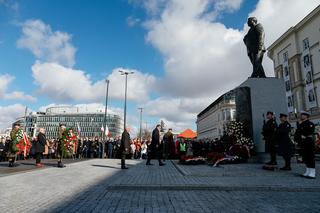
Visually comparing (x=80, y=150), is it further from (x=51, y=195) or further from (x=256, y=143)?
(x=51, y=195)

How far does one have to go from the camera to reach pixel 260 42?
13.4 metres

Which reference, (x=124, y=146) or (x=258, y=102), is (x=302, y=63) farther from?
→ (x=124, y=146)

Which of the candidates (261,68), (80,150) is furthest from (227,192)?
(80,150)

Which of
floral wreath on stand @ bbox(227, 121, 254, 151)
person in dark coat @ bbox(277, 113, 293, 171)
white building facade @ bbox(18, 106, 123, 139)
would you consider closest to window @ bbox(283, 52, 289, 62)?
floral wreath on stand @ bbox(227, 121, 254, 151)

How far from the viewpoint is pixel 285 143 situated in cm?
913

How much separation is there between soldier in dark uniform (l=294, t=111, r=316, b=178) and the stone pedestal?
10.9ft

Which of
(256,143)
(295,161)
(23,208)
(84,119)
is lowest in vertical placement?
(23,208)

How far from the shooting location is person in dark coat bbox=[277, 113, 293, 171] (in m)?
9.09

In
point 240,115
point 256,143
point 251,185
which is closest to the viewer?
point 251,185

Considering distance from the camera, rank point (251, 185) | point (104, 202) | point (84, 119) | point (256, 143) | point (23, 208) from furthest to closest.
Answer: point (84, 119) → point (256, 143) → point (251, 185) → point (104, 202) → point (23, 208)

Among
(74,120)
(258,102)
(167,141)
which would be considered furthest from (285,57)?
(74,120)

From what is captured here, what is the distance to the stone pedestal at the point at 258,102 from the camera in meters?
12.1

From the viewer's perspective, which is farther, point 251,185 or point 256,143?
point 256,143

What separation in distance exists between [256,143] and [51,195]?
361 inches
